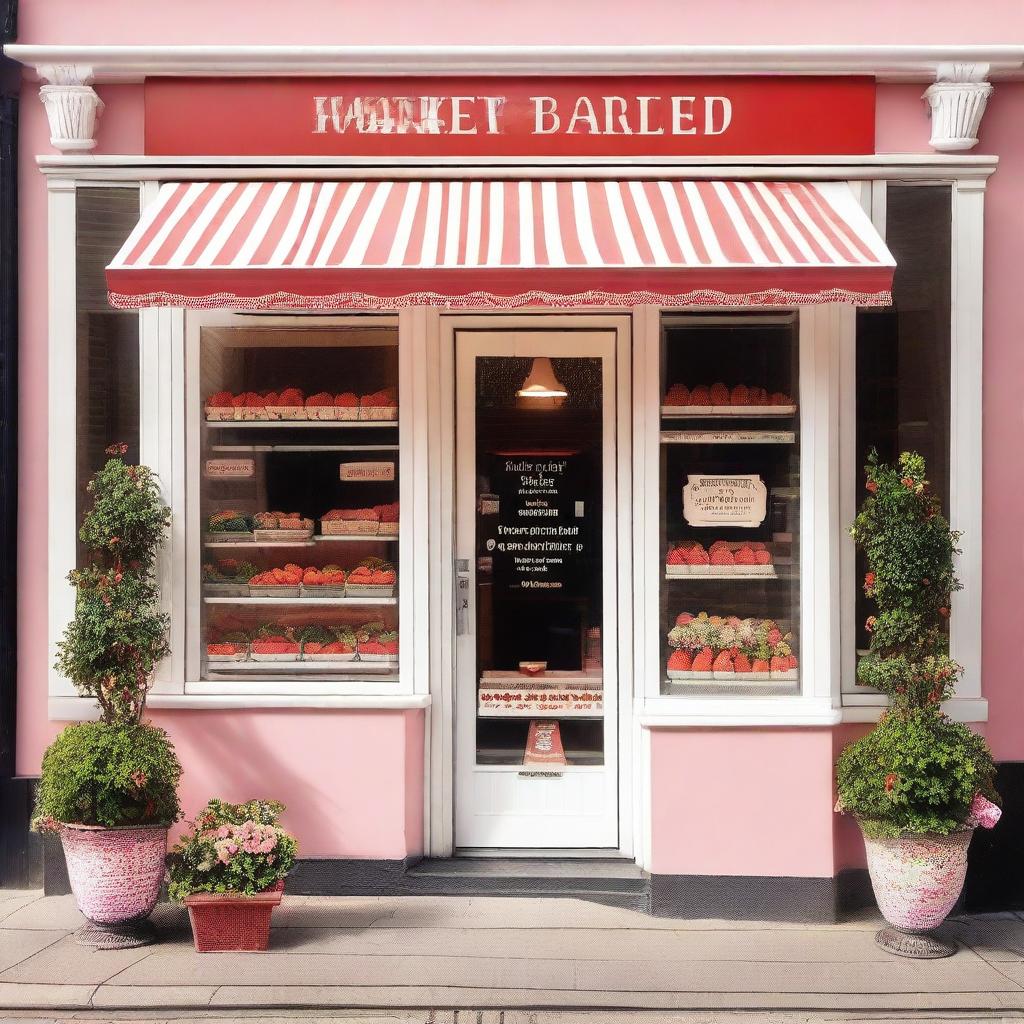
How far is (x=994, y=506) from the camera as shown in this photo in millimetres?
6117

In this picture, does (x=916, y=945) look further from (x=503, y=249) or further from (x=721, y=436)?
(x=503, y=249)

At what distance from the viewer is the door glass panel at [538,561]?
21.4 feet

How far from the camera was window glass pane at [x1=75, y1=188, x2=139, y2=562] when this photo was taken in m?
6.14

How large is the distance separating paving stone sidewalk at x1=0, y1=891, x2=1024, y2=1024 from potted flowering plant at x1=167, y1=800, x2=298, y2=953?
111 mm

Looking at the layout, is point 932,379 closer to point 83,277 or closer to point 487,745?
point 487,745

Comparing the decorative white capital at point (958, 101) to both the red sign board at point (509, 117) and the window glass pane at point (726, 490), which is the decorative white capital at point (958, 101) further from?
the window glass pane at point (726, 490)

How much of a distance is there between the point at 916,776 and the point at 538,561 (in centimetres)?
238

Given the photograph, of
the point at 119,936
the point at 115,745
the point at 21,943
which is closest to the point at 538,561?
the point at 115,745

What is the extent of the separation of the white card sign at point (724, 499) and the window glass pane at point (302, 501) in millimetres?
1681

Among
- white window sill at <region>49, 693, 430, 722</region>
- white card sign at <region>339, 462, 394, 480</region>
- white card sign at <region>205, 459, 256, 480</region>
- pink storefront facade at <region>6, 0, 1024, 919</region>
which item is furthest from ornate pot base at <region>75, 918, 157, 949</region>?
white card sign at <region>339, 462, 394, 480</region>

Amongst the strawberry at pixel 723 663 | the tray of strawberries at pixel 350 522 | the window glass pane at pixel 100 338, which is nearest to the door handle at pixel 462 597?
the tray of strawberries at pixel 350 522

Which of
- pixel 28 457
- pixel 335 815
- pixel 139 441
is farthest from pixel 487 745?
pixel 28 457

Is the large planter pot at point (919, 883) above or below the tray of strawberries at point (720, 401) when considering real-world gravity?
below

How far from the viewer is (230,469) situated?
6.31m
